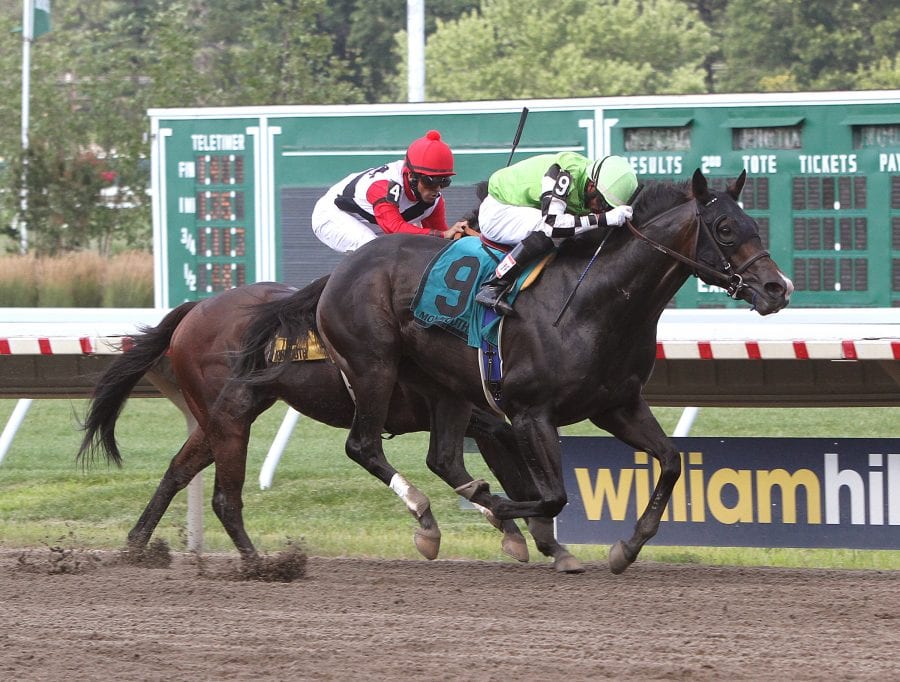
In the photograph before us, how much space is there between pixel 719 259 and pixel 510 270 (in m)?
0.78

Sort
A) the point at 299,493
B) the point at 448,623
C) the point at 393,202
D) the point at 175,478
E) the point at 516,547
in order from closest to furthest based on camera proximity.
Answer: the point at 448,623, the point at 516,547, the point at 393,202, the point at 175,478, the point at 299,493

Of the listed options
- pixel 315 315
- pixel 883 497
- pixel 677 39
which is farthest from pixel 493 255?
pixel 677 39

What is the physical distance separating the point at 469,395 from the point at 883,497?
1872 mm

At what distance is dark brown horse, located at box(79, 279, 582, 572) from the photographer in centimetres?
629

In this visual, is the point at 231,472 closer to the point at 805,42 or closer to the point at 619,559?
the point at 619,559

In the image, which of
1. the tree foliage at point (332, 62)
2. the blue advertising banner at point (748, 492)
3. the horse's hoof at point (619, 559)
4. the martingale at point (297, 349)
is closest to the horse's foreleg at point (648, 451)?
the horse's hoof at point (619, 559)

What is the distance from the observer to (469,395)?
19.4ft

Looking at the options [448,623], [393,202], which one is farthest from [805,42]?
[448,623]

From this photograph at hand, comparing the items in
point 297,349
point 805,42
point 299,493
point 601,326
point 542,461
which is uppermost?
point 805,42

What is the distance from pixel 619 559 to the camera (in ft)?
18.9

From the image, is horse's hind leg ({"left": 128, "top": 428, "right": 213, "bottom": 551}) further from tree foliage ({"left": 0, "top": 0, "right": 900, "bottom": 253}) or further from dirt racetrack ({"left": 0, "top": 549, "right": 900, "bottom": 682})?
tree foliage ({"left": 0, "top": 0, "right": 900, "bottom": 253})

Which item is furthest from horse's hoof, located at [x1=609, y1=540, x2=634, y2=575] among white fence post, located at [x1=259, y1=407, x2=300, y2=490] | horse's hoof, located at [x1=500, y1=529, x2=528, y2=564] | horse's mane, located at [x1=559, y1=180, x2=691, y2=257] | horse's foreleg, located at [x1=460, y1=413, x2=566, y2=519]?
white fence post, located at [x1=259, y1=407, x2=300, y2=490]

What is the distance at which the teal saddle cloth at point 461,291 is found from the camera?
5.74 meters

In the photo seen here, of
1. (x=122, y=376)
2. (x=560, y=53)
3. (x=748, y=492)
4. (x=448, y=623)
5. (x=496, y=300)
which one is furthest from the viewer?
(x=560, y=53)
